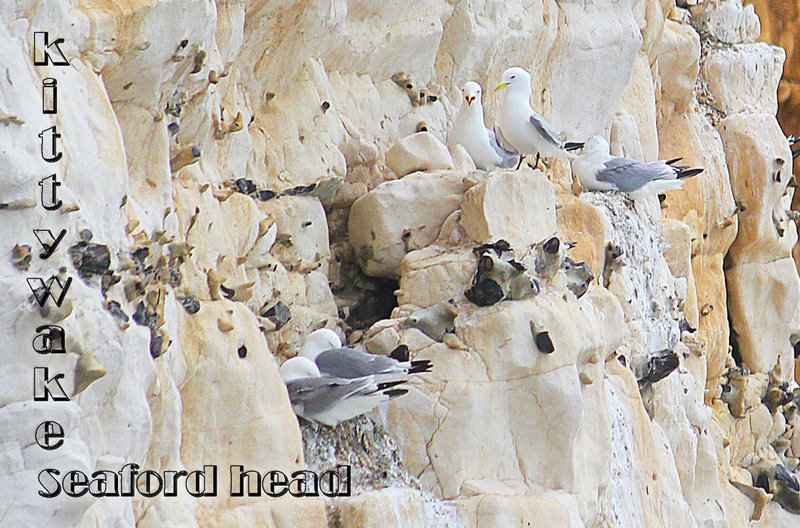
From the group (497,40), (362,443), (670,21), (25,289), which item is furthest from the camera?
(670,21)

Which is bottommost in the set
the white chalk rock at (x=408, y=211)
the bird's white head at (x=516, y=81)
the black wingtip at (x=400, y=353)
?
the black wingtip at (x=400, y=353)

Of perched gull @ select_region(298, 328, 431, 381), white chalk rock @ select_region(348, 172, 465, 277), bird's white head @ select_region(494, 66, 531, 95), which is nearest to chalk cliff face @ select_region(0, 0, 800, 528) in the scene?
white chalk rock @ select_region(348, 172, 465, 277)

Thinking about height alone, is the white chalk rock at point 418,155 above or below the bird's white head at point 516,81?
below

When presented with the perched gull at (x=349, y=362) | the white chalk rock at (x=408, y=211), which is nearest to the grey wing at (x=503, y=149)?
the white chalk rock at (x=408, y=211)

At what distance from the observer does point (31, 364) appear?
3254 mm

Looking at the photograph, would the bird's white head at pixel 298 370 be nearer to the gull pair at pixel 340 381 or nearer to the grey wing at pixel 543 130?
the gull pair at pixel 340 381

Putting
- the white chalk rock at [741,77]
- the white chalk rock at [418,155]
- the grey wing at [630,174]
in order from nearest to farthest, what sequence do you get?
1. the white chalk rock at [418,155]
2. the grey wing at [630,174]
3. the white chalk rock at [741,77]

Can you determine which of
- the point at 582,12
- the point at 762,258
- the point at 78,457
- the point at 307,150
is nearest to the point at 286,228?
the point at 307,150

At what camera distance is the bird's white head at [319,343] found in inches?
191

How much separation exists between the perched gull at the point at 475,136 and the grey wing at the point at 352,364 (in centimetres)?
178

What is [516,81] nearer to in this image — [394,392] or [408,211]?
[408,211]

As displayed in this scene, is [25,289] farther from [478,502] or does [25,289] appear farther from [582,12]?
[582,12]

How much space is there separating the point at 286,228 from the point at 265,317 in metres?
0.52

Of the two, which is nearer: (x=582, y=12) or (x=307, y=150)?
(x=307, y=150)
